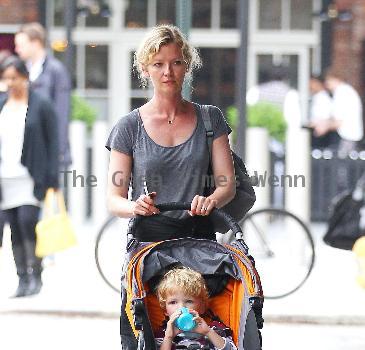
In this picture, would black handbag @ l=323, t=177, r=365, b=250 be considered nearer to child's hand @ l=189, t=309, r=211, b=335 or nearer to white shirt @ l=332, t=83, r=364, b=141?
child's hand @ l=189, t=309, r=211, b=335

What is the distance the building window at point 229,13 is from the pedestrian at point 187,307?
12.2 metres

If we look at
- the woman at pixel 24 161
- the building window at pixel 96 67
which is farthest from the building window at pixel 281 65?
the woman at pixel 24 161

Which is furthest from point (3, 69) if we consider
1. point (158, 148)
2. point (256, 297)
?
point (256, 297)

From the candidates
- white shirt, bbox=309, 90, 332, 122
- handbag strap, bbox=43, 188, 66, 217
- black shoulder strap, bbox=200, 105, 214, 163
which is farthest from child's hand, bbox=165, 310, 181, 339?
white shirt, bbox=309, 90, 332, 122

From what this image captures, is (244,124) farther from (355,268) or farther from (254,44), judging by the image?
(254,44)

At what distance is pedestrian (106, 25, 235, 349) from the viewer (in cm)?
462

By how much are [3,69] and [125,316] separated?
5.24 metres

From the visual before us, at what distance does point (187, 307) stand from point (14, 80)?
520 centimetres

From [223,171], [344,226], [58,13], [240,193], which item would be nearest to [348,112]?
[58,13]

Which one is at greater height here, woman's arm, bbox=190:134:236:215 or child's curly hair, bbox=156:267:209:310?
woman's arm, bbox=190:134:236:215

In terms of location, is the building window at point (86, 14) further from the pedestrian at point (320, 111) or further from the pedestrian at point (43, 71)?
the pedestrian at point (43, 71)

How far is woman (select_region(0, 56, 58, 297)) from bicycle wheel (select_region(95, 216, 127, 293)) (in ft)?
1.81

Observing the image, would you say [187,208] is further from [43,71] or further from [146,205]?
[43,71]

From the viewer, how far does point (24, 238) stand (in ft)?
30.2
